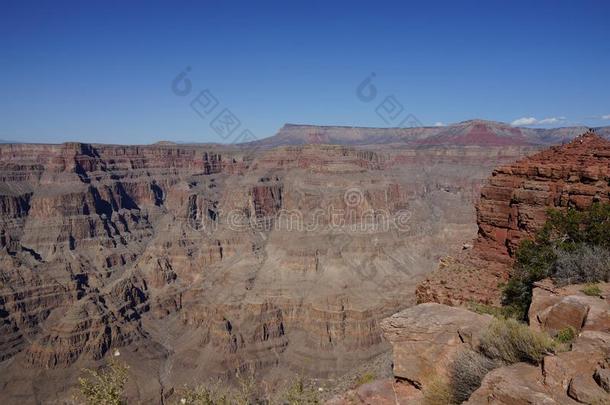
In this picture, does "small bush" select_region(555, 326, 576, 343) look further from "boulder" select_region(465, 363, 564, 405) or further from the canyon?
the canyon

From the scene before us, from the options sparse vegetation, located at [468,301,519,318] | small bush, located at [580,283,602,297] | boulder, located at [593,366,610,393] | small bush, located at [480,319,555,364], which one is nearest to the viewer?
boulder, located at [593,366,610,393]

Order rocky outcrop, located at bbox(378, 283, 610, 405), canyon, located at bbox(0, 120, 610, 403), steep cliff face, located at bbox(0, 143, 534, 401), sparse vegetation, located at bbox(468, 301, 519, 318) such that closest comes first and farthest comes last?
rocky outcrop, located at bbox(378, 283, 610, 405) → sparse vegetation, located at bbox(468, 301, 519, 318) → canyon, located at bbox(0, 120, 610, 403) → steep cliff face, located at bbox(0, 143, 534, 401)

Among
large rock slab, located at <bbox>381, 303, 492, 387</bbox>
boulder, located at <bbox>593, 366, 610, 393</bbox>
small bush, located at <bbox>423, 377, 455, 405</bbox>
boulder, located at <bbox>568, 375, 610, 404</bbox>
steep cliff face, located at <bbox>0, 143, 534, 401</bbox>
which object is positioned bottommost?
steep cliff face, located at <bbox>0, 143, 534, 401</bbox>

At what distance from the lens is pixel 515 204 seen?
1933 centimetres

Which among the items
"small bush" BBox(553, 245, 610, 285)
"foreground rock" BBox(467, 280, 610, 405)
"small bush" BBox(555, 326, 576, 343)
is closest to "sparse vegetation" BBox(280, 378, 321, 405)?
"foreground rock" BBox(467, 280, 610, 405)

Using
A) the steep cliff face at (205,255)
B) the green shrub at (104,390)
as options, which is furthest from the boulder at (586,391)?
the steep cliff face at (205,255)

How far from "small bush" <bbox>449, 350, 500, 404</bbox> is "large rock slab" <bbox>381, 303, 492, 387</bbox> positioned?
0.77 m

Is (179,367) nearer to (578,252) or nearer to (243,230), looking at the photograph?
(243,230)

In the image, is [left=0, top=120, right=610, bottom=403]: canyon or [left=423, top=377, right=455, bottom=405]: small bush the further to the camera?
[left=0, top=120, right=610, bottom=403]: canyon

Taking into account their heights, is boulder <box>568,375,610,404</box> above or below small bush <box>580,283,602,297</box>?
above

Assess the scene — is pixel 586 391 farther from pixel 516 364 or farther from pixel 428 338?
pixel 428 338

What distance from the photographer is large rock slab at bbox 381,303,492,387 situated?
9.88 meters

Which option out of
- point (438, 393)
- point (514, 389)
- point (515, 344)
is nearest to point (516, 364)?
point (515, 344)

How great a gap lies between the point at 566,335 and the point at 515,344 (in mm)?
1197
